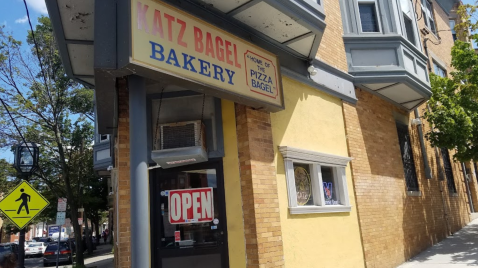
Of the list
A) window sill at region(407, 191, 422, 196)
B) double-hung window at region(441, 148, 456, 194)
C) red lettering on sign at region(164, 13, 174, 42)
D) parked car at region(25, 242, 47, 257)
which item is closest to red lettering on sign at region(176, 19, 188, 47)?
red lettering on sign at region(164, 13, 174, 42)

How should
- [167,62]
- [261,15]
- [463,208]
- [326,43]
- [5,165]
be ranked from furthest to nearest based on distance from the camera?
[5,165], [463,208], [326,43], [261,15], [167,62]

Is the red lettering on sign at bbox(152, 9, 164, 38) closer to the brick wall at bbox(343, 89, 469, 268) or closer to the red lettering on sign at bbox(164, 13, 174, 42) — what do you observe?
the red lettering on sign at bbox(164, 13, 174, 42)

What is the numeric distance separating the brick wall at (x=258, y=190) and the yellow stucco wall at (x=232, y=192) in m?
0.08

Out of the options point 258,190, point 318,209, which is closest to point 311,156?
point 318,209

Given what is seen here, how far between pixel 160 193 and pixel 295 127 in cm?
283

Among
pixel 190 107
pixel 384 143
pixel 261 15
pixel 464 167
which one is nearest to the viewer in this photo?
pixel 261 15

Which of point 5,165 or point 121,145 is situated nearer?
point 121,145

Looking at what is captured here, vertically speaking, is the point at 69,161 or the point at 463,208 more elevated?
the point at 69,161

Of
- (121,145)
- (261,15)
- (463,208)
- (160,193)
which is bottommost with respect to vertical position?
(463,208)

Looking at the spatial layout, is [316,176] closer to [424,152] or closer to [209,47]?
[209,47]

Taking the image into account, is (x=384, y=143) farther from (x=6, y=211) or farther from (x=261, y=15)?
(x=6, y=211)

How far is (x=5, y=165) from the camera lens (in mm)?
24297

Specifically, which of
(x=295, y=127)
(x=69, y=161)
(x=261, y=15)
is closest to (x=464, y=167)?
(x=295, y=127)

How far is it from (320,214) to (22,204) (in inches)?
288
